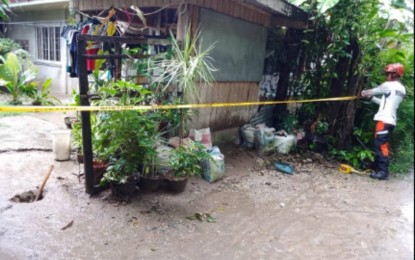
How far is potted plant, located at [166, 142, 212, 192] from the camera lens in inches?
153

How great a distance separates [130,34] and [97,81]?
2.01 meters

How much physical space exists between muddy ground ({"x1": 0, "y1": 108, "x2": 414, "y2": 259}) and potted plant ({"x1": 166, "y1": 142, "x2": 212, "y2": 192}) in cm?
16

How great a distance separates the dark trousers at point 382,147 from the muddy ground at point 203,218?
0.29 meters

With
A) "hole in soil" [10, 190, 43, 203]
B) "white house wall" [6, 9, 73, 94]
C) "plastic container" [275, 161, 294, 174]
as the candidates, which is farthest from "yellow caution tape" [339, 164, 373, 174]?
"white house wall" [6, 9, 73, 94]

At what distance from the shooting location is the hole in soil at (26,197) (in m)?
3.67

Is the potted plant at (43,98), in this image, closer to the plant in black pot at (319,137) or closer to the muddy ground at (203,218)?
the muddy ground at (203,218)

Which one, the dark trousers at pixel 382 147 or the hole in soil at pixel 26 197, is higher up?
the dark trousers at pixel 382 147

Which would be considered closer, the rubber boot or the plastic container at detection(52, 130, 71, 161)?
the plastic container at detection(52, 130, 71, 161)

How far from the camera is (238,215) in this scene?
377cm

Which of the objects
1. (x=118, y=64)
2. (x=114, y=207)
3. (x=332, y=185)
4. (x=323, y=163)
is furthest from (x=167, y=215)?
(x=323, y=163)

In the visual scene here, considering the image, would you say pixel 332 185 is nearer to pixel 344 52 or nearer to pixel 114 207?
pixel 344 52

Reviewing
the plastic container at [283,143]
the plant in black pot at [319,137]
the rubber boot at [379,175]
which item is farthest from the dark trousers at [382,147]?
the plastic container at [283,143]

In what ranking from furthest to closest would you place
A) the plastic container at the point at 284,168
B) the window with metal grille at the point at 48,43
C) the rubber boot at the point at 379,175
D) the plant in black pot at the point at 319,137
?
the window with metal grille at the point at 48,43 < the plant in black pot at the point at 319,137 < the plastic container at the point at 284,168 < the rubber boot at the point at 379,175

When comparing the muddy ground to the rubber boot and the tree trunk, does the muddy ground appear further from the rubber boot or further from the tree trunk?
the tree trunk
